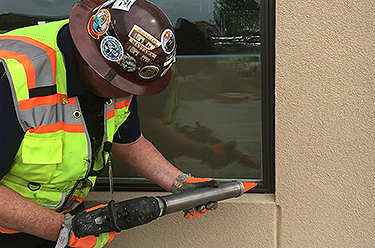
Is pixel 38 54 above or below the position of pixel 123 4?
below

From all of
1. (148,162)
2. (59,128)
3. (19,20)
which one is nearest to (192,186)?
(148,162)

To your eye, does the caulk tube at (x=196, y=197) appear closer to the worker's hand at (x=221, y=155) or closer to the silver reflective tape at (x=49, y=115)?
the silver reflective tape at (x=49, y=115)

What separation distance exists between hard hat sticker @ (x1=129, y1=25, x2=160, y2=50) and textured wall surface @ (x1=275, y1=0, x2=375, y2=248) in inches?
43.1

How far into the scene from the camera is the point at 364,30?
2.45 meters

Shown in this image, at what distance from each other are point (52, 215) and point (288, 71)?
5.24 ft

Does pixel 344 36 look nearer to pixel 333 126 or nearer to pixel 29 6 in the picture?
pixel 333 126

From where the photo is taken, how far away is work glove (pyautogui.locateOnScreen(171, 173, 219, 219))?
2.24 m

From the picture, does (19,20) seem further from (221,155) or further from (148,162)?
(221,155)

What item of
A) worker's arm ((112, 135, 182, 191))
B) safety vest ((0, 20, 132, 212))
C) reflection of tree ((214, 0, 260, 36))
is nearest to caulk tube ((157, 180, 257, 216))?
worker's arm ((112, 135, 182, 191))

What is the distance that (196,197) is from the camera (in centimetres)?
213

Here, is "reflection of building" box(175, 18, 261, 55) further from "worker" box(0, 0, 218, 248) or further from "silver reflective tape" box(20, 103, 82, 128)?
"silver reflective tape" box(20, 103, 82, 128)

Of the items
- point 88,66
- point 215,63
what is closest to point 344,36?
point 215,63

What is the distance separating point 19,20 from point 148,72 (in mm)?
1619

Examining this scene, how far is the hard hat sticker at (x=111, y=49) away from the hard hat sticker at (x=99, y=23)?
4 cm
